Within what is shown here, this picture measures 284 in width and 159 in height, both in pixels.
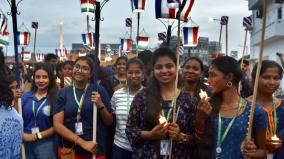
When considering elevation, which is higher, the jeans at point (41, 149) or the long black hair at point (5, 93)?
the long black hair at point (5, 93)

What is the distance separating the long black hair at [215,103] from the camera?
12.1 feet

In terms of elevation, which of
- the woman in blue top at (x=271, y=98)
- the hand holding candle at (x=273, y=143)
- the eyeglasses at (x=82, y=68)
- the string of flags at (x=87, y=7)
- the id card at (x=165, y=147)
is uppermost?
the string of flags at (x=87, y=7)

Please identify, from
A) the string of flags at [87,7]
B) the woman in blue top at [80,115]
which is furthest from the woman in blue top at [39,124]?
the string of flags at [87,7]

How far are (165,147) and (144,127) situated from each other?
0.26 meters

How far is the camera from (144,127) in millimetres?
4043

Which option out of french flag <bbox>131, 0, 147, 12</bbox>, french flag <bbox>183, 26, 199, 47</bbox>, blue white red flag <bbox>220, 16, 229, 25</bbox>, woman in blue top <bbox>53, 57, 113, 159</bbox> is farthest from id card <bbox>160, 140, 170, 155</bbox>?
blue white red flag <bbox>220, 16, 229, 25</bbox>

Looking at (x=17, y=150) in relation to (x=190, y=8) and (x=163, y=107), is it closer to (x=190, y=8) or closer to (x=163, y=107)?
(x=163, y=107)

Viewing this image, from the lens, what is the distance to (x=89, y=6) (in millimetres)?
9281

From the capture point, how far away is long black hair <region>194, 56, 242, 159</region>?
145 inches

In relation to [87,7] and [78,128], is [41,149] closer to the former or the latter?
[78,128]

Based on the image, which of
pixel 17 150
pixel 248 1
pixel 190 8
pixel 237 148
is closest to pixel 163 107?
pixel 237 148

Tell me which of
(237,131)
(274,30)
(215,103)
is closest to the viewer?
(237,131)

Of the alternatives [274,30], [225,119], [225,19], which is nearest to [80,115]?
[225,119]

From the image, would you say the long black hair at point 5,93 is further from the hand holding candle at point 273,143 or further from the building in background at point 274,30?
the building in background at point 274,30
